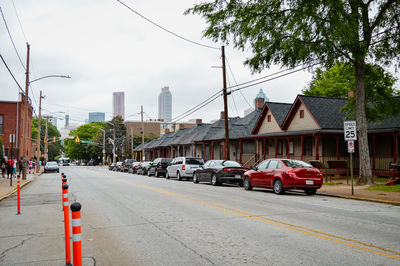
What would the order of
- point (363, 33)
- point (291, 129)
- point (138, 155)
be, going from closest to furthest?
1. point (363, 33)
2. point (291, 129)
3. point (138, 155)

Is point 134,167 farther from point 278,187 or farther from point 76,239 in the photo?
point 76,239

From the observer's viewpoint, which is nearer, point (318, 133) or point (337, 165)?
point (337, 165)

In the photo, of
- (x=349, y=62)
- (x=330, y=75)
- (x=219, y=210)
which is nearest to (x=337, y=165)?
(x=349, y=62)

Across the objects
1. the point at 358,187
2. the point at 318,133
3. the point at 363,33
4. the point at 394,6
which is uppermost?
the point at 394,6

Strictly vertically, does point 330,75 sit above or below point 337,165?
above

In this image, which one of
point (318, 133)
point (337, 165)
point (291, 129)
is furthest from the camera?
point (291, 129)

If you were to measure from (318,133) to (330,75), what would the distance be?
25.4 metres

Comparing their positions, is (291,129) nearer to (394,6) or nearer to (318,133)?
(318,133)

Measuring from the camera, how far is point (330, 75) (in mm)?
49562

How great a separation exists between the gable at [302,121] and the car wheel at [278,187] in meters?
12.7

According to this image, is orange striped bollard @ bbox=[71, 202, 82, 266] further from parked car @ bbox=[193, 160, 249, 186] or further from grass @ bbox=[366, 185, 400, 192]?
parked car @ bbox=[193, 160, 249, 186]

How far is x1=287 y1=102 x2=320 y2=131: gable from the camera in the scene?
95.4 ft

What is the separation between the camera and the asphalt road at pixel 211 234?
591 cm

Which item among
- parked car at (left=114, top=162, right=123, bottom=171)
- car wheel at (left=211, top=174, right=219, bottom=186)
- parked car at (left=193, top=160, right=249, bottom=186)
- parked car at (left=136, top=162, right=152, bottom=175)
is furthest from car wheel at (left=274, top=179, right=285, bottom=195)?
parked car at (left=114, top=162, right=123, bottom=171)
